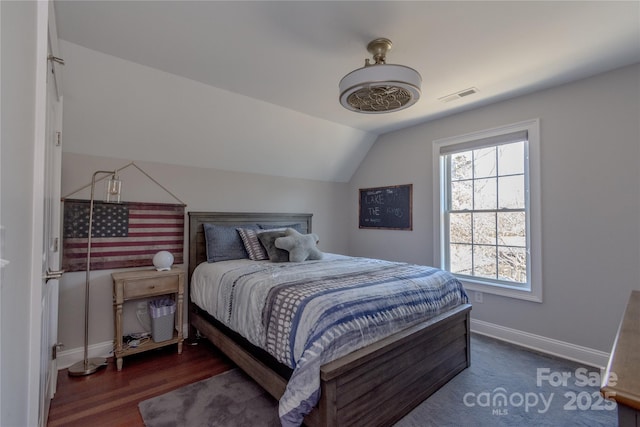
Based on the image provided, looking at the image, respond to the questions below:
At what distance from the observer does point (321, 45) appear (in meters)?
2.08

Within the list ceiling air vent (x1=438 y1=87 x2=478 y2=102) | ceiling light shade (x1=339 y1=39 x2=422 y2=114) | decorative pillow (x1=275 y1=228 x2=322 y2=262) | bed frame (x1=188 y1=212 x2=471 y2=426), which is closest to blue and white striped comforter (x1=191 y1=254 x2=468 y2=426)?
bed frame (x1=188 y1=212 x2=471 y2=426)

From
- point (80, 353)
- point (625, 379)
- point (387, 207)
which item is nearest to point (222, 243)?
point (80, 353)

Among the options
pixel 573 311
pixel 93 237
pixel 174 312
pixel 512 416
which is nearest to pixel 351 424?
pixel 512 416

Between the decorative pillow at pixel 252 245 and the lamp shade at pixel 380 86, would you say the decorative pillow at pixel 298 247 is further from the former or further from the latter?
the lamp shade at pixel 380 86

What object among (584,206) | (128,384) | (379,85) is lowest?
(128,384)

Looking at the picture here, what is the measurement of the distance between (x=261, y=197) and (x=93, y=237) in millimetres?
1785

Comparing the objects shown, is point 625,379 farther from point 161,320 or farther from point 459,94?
point 161,320

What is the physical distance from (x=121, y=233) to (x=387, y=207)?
124 inches

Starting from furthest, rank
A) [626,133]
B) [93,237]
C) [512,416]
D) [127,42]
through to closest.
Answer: [93,237] → [626,133] → [127,42] → [512,416]

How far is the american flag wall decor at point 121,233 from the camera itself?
2.55m

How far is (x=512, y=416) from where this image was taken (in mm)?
1896

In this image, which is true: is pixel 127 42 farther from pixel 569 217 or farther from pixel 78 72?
pixel 569 217

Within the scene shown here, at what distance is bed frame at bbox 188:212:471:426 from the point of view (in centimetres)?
154

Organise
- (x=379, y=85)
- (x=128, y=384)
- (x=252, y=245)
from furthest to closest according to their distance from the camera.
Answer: (x=252, y=245) < (x=128, y=384) < (x=379, y=85)
